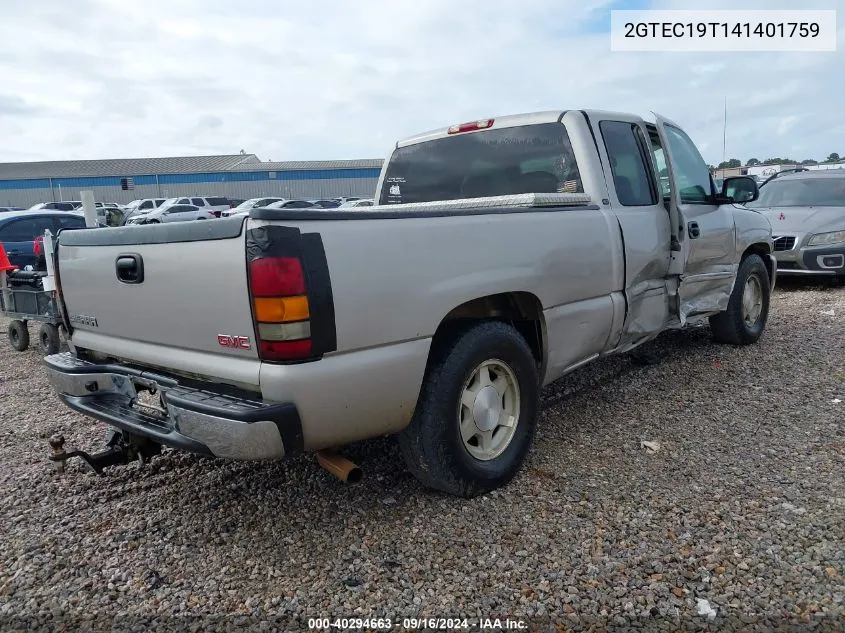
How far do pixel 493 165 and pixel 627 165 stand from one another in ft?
2.95

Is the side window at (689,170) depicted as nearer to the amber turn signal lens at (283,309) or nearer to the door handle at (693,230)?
the door handle at (693,230)

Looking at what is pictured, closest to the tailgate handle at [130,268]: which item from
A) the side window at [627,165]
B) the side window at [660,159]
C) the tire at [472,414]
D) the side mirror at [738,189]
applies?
the tire at [472,414]

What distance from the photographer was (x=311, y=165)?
62.2 m

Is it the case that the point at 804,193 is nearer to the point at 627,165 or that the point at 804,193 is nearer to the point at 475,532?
the point at 627,165

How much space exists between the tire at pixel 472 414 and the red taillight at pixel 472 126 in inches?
68.4

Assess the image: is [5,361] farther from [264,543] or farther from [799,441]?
[799,441]

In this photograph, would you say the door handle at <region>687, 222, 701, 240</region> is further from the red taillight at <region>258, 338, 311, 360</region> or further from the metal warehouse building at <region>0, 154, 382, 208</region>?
the metal warehouse building at <region>0, 154, 382, 208</region>

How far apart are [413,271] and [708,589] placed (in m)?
1.68

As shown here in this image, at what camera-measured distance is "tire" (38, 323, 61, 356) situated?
714 cm

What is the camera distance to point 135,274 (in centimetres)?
285

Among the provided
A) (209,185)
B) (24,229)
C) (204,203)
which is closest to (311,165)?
(209,185)

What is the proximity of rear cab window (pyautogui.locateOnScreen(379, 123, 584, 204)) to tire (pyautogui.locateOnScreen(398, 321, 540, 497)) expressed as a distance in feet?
4.25

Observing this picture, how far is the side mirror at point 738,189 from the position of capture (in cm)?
505

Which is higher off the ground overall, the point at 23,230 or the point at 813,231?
the point at 23,230
